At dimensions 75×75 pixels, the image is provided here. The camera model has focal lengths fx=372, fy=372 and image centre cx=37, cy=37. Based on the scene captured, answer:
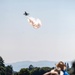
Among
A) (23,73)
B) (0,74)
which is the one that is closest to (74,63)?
(23,73)

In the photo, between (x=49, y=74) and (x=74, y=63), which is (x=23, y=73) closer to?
(x=74, y=63)

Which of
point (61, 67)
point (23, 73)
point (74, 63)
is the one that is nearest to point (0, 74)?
point (23, 73)

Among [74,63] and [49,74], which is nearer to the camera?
[49,74]

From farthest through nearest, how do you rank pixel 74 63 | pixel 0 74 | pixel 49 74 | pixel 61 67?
pixel 0 74, pixel 74 63, pixel 61 67, pixel 49 74

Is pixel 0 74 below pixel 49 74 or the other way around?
the other way around

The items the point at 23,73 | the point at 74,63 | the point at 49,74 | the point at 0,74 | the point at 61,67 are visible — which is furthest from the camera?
the point at 0,74

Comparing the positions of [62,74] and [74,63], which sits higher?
[74,63]

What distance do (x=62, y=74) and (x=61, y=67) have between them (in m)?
0.38

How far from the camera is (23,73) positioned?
18562 centimetres

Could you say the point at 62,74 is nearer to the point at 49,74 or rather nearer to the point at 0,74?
the point at 49,74

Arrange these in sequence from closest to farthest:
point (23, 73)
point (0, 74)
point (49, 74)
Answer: point (49, 74)
point (23, 73)
point (0, 74)

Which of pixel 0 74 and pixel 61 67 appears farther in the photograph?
pixel 0 74

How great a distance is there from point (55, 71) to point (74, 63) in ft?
410

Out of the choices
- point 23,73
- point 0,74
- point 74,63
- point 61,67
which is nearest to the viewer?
point 61,67
